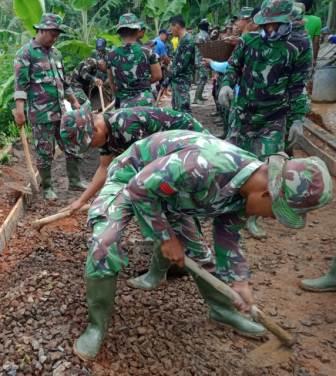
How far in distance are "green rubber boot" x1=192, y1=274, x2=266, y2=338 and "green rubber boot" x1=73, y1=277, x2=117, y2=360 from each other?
0.66m

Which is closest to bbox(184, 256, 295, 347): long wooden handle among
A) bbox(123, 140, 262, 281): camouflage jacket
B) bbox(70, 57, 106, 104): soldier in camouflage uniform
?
bbox(123, 140, 262, 281): camouflage jacket

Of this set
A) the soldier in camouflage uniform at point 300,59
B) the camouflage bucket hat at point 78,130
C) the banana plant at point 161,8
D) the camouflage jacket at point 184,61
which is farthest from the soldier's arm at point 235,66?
the banana plant at point 161,8

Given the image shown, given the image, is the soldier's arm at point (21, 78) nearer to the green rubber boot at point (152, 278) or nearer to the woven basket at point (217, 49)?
the woven basket at point (217, 49)

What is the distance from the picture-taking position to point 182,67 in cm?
826

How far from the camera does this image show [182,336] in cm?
305

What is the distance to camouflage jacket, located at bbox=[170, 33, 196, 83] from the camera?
8.13 m

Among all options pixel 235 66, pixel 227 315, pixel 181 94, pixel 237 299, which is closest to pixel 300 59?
pixel 235 66

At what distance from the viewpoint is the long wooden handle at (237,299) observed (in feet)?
8.16

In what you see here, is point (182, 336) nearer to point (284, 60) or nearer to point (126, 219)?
point (126, 219)

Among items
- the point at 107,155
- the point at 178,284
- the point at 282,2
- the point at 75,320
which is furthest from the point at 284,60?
the point at 75,320

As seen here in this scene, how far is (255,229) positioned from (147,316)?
1732mm

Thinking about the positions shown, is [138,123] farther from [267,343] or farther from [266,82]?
[267,343]

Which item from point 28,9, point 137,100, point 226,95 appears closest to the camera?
point 226,95

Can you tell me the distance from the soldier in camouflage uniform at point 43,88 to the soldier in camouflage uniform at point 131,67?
2.07 ft
